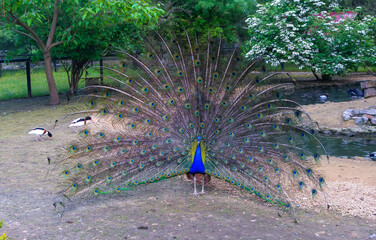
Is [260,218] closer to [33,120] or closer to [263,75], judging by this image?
[263,75]

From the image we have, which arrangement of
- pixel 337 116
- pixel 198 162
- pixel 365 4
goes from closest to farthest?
pixel 198 162 → pixel 337 116 → pixel 365 4

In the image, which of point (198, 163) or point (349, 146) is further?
point (349, 146)

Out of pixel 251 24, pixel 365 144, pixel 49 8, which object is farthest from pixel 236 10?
pixel 365 144

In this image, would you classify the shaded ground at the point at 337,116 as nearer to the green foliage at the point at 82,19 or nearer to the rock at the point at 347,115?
the rock at the point at 347,115

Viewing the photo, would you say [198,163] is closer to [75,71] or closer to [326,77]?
[75,71]

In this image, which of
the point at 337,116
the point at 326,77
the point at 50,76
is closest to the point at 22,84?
the point at 50,76

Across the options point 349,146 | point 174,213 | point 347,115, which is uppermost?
point 347,115

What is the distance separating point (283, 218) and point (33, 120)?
9.68 meters

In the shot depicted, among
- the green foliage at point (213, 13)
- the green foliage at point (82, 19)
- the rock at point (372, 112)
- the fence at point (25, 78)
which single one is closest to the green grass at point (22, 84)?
the fence at point (25, 78)

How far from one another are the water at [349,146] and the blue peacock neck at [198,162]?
18.2 ft

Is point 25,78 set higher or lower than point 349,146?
higher

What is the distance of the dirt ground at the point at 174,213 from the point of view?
5000mm

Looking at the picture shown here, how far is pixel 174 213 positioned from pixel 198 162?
0.84 metres

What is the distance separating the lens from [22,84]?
62.1 feet
